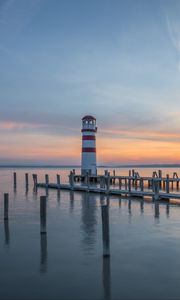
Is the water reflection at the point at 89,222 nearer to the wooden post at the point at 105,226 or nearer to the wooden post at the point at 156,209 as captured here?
the wooden post at the point at 105,226

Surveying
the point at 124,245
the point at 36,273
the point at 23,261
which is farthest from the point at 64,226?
the point at 36,273

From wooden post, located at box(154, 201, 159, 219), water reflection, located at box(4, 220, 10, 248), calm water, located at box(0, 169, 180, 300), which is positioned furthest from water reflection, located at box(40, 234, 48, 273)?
wooden post, located at box(154, 201, 159, 219)

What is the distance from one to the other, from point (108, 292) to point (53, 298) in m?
1.32

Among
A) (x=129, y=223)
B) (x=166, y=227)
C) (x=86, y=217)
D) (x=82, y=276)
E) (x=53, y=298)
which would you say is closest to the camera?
(x=53, y=298)

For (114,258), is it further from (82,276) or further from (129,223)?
(129,223)

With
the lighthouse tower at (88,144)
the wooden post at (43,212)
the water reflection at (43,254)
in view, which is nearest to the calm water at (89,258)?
the water reflection at (43,254)

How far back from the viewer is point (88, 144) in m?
36.9

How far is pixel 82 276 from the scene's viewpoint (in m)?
9.45

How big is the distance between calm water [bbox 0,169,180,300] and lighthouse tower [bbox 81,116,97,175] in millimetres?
18523

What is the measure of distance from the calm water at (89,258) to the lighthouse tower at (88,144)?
18523mm

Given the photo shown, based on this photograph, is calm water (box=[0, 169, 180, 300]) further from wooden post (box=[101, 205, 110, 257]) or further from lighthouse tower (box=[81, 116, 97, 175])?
lighthouse tower (box=[81, 116, 97, 175])

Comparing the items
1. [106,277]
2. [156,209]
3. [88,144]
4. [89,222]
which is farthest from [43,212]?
[88,144]

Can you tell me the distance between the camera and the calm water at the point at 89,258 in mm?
8492

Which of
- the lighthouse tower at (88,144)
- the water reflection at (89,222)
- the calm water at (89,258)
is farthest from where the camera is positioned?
the lighthouse tower at (88,144)
